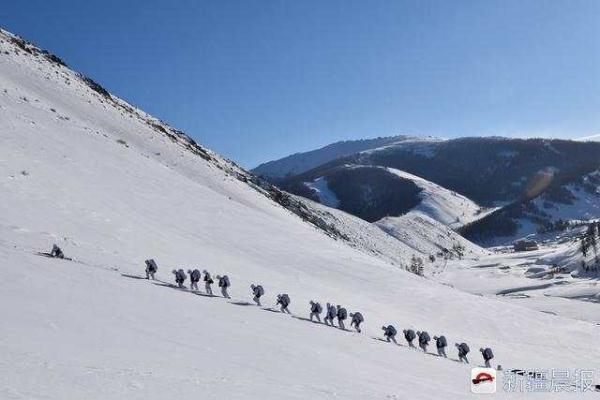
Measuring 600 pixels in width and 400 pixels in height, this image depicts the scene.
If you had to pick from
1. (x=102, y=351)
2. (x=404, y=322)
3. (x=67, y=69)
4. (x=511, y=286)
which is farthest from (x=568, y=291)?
(x=102, y=351)

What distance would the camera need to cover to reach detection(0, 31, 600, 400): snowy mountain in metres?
12.4

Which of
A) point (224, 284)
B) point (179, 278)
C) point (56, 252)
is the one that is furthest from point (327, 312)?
point (56, 252)

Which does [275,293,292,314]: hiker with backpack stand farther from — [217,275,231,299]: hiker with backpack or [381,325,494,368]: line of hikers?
[381,325,494,368]: line of hikers

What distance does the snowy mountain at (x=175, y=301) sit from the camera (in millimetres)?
12367

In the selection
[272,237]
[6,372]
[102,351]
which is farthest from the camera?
[272,237]

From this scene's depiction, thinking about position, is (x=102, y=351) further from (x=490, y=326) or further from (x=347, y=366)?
(x=490, y=326)

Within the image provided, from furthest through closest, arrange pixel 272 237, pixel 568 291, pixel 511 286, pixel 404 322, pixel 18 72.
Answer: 1. pixel 511 286
2. pixel 568 291
3. pixel 18 72
4. pixel 272 237
5. pixel 404 322

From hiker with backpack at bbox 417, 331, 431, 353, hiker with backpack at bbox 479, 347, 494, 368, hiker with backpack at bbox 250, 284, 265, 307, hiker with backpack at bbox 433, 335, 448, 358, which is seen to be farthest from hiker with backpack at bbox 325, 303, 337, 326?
hiker with backpack at bbox 479, 347, 494, 368

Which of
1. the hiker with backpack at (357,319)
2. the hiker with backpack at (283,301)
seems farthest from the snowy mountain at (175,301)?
the hiker with backpack at (357,319)

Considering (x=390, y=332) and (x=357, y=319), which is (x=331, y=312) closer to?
(x=357, y=319)

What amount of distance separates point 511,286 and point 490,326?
95.2m

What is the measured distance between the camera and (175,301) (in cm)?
2156

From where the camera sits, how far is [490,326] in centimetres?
3716

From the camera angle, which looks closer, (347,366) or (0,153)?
(347,366)
